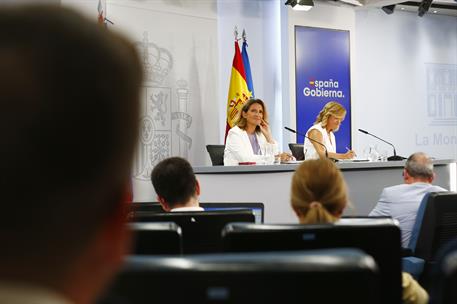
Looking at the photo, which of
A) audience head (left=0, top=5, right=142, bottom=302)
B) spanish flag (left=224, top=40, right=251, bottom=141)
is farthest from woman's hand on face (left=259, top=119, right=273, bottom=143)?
audience head (left=0, top=5, right=142, bottom=302)

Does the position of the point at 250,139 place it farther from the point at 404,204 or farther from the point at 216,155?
the point at 404,204

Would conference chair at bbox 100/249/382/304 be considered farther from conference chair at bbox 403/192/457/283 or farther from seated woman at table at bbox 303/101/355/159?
seated woman at table at bbox 303/101/355/159

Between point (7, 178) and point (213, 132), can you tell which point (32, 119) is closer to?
point (7, 178)

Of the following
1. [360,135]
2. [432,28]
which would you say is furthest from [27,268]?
[432,28]

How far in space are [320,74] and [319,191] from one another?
789 centimetres

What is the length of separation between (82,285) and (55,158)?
111 millimetres

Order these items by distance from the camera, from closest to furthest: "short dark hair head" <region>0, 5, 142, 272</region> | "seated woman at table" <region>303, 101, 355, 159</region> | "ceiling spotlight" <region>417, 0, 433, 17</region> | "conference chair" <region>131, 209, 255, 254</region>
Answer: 1. "short dark hair head" <region>0, 5, 142, 272</region>
2. "conference chair" <region>131, 209, 255, 254</region>
3. "seated woman at table" <region>303, 101, 355, 159</region>
4. "ceiling spotlight" <region>417, 0, 433, 17</region>

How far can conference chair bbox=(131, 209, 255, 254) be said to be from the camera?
2432mm

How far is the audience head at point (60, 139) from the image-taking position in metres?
0.44

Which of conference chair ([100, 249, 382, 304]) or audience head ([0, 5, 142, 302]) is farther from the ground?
audience head ([0, 5, 142, 302])

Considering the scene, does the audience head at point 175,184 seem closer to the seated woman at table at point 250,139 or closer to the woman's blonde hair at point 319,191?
the woman's blonde hair at point 319,191

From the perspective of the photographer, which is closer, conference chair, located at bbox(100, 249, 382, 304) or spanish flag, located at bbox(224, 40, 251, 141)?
conference chair, located at bbox(100, 249, 382, 304)

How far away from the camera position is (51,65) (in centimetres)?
45

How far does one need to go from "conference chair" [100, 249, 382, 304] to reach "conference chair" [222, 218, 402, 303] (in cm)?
68
